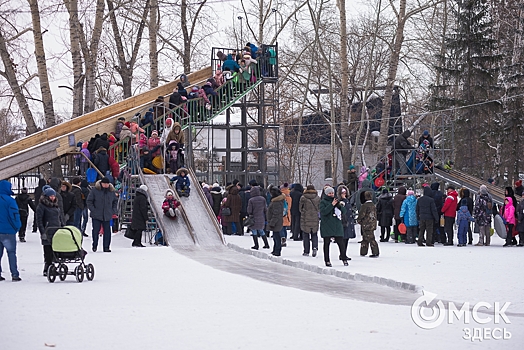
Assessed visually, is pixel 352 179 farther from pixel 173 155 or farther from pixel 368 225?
pixel 368 225

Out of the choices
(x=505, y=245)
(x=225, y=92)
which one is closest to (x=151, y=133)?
(x=225, y=92)

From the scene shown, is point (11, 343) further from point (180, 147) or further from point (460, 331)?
point (180, 147)

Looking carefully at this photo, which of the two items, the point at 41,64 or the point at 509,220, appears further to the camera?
the point at 41,64

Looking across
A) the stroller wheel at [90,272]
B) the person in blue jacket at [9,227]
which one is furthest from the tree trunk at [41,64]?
the stroller wheel at [90,272]

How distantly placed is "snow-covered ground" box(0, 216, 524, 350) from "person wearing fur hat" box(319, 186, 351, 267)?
1.35 ft

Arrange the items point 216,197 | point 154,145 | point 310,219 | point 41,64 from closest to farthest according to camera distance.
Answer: point 310,219
point 154,145
point 216,197
point 41,64

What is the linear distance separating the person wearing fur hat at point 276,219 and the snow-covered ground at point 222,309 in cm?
161

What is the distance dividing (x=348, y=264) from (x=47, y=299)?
756 centimetres

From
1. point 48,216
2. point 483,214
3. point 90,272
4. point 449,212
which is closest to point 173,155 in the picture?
point 449,212

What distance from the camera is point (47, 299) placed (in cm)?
1308

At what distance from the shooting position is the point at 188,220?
24672 millimetres

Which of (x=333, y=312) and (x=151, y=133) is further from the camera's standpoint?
(x=151, y=133)

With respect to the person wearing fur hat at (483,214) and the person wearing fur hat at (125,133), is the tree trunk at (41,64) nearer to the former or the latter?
the person wearing fur hat at (125,133)

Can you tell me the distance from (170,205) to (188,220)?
2.13ft
